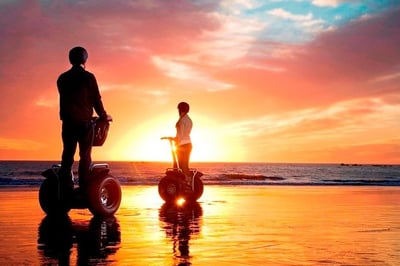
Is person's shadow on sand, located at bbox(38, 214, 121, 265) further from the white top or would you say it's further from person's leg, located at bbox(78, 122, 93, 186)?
the white top

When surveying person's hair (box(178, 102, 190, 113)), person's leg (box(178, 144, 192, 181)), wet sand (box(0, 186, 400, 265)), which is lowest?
wet sand (box(0, 186, 400, 265))

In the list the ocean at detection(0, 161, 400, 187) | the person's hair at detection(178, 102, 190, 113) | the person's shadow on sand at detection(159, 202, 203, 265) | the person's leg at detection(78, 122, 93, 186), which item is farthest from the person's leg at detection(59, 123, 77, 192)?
the ocean at detection(0, 161, 400, 187)

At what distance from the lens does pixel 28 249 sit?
18.7 feet

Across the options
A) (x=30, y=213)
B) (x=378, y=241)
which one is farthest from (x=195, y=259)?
(x=30, y=213)

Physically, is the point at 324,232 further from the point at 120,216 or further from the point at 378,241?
the point at 120,216

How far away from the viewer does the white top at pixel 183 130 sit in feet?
43.8

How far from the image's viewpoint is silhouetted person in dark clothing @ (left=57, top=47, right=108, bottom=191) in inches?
338

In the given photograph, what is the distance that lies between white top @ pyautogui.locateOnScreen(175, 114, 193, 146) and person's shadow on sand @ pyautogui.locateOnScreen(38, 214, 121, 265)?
465cm

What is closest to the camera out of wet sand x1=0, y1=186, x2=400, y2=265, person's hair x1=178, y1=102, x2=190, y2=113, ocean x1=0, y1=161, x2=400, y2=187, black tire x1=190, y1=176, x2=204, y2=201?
wet sand x1=0, y1=186, x2=400, y2=265

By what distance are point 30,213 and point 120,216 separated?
187 cm

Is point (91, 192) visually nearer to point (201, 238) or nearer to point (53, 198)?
point (53, 198)

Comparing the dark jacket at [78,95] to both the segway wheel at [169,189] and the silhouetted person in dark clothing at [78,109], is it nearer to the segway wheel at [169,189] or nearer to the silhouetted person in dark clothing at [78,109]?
the silhouetted person in dark clothing at [78,109]

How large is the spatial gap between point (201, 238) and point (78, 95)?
3428 mm

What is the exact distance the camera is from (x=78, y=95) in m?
8.68
